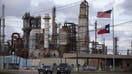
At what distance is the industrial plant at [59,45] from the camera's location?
360ft

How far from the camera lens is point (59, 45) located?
12125 cm

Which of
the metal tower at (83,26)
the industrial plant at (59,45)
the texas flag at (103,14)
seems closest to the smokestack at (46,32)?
the industrial plant at (59,45)

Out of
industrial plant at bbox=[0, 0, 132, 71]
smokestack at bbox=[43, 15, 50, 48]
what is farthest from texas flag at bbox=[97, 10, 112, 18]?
smokestack at bbox=[43, 15, 50, 48]

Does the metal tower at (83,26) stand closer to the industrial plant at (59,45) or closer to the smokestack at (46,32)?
the industrial plant at (59,45)

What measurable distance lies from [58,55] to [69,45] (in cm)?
609

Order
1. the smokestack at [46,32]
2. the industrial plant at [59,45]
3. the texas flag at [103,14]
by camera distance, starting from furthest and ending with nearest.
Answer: the smokestack at [46,32], the industrial plant at [59,45], the texas flag at [103,14]

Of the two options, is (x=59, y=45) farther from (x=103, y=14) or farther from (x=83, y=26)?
(x=103, y=14)

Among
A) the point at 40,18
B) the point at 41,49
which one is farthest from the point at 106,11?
the point at 40,18

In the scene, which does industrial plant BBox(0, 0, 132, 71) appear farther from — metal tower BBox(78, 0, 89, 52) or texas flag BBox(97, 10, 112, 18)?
texas flag BBox(97, 10, 112, 18)

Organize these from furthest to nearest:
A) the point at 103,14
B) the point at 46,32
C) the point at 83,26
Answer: the point at 46,32 < the point at 83,26 < the point at 103,14

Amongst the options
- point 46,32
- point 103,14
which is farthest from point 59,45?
point 103,14

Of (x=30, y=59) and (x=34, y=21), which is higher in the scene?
(x=34, y=21)

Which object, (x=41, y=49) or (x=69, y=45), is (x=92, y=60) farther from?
(x=41, y=49)

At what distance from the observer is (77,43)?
387 feet
